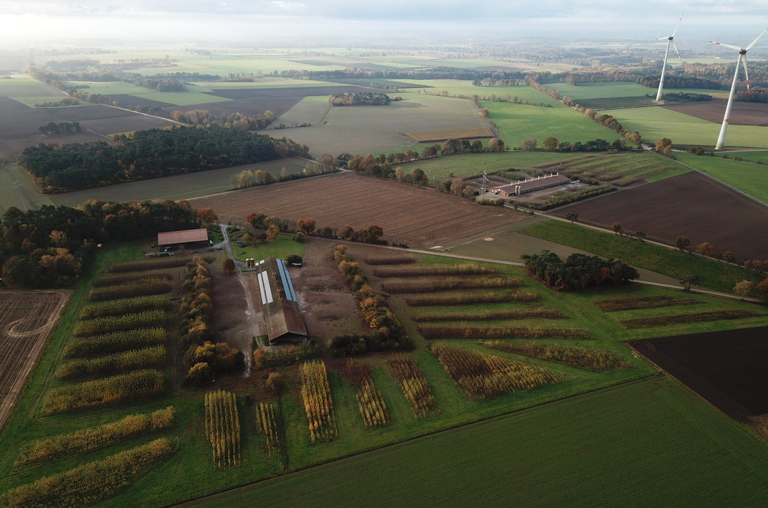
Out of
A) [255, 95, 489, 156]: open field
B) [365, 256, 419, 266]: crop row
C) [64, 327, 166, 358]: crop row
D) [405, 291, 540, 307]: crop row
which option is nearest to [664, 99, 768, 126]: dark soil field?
Answer: [255, 95, 489, 156]: open field

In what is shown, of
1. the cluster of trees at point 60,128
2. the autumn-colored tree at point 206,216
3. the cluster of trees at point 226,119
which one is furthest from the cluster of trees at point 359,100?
the autumn-colored tree at point 206,216

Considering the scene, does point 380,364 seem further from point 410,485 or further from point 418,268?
point 418,268

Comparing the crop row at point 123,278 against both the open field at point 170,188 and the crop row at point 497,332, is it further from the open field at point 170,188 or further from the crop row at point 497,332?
the crop row at point 497,332

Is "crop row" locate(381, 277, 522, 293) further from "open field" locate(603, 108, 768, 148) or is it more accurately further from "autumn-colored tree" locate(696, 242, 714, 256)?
"open field" locate(603, 108, 768, 148)

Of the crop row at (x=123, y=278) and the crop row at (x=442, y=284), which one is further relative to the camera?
the crop row at (x=442, y=284)

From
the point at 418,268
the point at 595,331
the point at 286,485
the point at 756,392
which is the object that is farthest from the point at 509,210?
the point at 286,485
